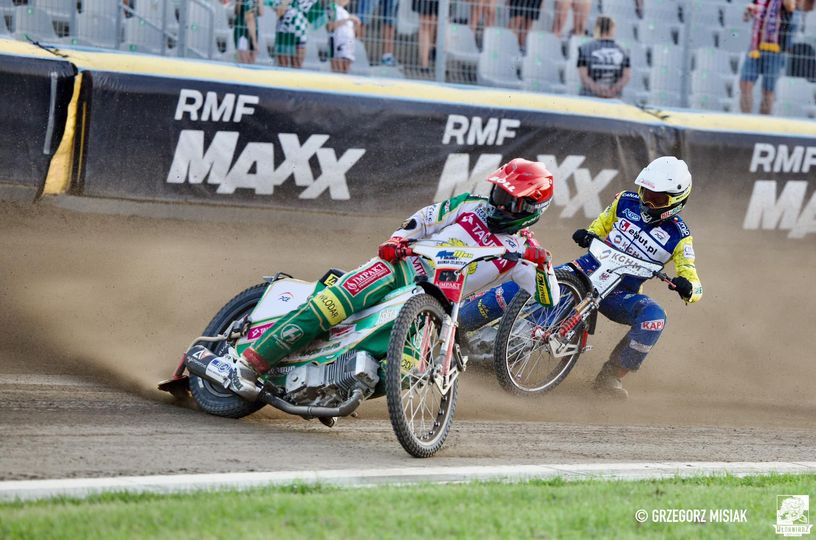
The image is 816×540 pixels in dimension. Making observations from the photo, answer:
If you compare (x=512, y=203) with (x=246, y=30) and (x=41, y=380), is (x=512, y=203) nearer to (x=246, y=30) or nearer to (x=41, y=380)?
(x=41, y=380)

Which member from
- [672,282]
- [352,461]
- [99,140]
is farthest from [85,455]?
[99,140]

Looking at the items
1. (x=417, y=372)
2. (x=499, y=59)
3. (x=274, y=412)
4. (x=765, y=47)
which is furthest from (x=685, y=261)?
(x=765, y=47)

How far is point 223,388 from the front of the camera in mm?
→ 7043

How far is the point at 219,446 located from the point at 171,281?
5022 millimetres

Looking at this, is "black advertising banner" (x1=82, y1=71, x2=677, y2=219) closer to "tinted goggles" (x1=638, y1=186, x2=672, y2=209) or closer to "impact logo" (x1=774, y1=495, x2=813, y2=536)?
"tinted goggles" (x1=638, y1=186, x2=672, y2=209)

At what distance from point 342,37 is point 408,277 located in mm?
6112

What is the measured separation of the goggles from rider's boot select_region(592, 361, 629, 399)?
2.62 metres

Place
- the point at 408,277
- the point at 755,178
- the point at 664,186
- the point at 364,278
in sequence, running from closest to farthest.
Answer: the point at 364,278 < the point at 408,277 < the point at 664,186 < the point at 755,178

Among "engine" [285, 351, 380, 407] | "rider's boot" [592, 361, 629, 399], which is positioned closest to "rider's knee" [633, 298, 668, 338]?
"rider's boot" [592, 361, 629, 399]

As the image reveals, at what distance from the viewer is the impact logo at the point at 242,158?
37.7 feet

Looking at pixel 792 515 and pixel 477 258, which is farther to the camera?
pixel 477 258

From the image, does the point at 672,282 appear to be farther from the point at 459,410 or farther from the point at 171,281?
the point at 171,281

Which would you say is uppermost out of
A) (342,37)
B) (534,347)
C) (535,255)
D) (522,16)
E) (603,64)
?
(522,16)

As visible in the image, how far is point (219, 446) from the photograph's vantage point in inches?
241
